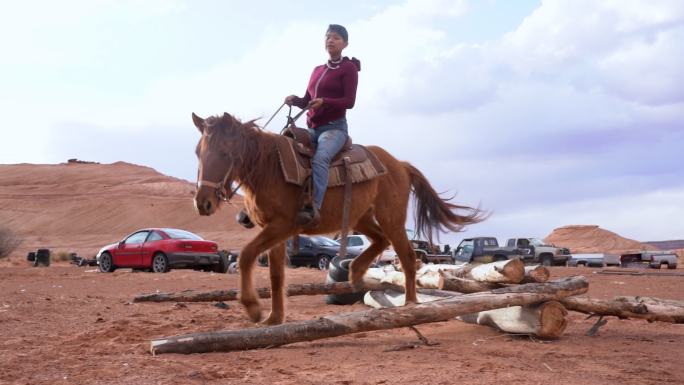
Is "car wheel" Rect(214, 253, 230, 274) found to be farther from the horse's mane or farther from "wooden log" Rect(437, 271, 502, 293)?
the horse's mane

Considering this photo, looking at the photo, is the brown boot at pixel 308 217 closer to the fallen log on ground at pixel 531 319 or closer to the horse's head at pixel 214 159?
the horse's head at pixel 214 159

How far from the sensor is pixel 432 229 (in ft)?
30.5

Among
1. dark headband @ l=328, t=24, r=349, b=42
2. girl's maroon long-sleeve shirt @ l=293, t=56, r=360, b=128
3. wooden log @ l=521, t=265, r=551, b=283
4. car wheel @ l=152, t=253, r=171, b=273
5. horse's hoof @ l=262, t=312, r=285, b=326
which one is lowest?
horse's hoof @ l=262, t=312, r=285, b=326

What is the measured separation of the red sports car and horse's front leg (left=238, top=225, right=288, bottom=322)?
50.0 ft

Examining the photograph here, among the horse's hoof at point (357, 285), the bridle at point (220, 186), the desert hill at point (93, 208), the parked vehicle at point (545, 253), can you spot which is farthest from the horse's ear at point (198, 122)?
the desert hill at point (93, 208)

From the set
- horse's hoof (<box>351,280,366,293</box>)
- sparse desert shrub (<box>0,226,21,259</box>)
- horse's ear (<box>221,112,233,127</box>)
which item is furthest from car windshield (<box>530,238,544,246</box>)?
horse's ear (<box>221,112,233,127</box>)

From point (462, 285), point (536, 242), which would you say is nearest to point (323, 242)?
point (536, 242)

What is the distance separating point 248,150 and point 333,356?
2.28m

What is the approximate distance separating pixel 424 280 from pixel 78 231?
5095 cm

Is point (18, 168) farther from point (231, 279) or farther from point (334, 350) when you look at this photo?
point (334, 350)

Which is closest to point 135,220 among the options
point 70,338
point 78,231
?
point 78,231

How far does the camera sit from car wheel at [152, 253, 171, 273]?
21516 millimetres

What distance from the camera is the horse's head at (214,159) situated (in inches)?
250

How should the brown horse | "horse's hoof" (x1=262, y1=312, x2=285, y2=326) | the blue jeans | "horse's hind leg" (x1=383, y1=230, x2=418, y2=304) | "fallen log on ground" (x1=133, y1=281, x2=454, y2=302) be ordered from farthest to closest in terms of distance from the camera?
"fallen log on ground" (x1=133, y1=281, x2=454, y2=302), "horse's hind leg" (x1=383, y1=230, x2=418, y2=304), "horse's hoof" (x1=262, y1=312, x2=285, y2=326), the blue jeans, the brown horse
